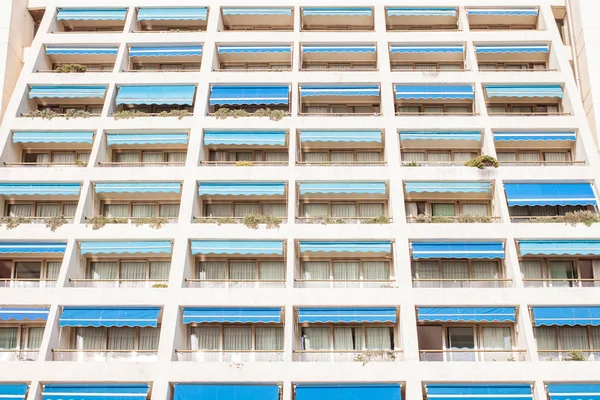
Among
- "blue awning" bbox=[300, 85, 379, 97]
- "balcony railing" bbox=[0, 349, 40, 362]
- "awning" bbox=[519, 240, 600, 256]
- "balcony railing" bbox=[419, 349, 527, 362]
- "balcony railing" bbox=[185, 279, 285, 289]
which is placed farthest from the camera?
"blue awning" bbox=[300, 85, 379, 97]

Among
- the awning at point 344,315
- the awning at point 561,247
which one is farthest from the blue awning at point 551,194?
the awning at point 344,315

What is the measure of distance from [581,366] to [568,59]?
52.6 feet

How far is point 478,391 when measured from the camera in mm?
25828

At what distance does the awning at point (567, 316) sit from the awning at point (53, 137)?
2113 centimetres

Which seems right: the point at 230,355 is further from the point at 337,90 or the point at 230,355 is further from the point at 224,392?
the point at 337,90

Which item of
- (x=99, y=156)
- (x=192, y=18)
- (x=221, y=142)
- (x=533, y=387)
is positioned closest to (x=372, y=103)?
(x=221, y=142)

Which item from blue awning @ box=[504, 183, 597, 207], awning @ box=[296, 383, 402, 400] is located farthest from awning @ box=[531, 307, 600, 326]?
awning @ box=[296, 383, 402, 400]

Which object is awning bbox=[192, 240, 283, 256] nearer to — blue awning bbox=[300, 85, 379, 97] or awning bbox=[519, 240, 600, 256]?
blue awning bbox=[300, 85, 379, 97]

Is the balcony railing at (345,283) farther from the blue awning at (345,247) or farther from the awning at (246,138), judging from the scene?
the awning at (246,138)

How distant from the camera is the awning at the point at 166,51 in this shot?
35500 millimetres

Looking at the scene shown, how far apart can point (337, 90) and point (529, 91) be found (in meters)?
9.23

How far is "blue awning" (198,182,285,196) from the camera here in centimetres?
3102

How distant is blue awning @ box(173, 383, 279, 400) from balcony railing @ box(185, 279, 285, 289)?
4.28 meters

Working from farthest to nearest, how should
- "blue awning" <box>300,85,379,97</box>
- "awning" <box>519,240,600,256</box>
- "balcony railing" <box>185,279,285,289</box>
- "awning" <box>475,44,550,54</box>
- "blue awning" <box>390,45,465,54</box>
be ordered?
"blue awning" <box>390,45,465,54</box> → "awning" <box>475,44,550,54</box> → "blue awning" <box>300,85,379,97</box> → "awning" <box>519,240,600,256</box> → "balcony railing" <box>185,279,285,289</box>
